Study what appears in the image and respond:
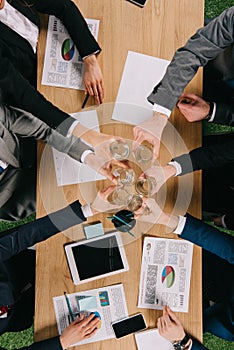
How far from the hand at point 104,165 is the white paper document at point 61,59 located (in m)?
0.28

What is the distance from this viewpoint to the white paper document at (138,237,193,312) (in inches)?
→ 61.1

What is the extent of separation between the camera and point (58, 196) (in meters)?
1.55

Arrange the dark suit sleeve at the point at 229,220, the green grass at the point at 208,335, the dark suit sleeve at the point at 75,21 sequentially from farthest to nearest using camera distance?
the green grass at the point at 208,335, the dark suit sleeve at the point at 229,220, the dark suit sleeve at the point at 75,21

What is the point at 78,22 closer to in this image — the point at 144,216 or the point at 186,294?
the point at 144,216

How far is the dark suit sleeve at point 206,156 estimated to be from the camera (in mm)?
1524

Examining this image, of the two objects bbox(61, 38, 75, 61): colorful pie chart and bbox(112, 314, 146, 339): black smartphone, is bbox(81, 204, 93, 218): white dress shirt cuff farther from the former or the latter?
bbox(61, 38, 75, 61): colorful pie chart

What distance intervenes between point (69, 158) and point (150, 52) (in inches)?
18.9

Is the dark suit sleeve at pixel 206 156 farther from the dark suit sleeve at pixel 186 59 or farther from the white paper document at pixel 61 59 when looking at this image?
the white paper document at pixel 61 59

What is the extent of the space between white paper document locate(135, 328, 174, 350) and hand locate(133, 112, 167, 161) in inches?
24.2

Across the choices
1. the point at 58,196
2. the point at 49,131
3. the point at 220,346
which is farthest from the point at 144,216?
the point at 220,346

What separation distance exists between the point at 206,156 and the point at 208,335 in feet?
3.64

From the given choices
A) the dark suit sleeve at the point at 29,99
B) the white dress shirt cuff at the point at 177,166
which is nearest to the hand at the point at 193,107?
the white dress shirt cuff at the point at 177,166

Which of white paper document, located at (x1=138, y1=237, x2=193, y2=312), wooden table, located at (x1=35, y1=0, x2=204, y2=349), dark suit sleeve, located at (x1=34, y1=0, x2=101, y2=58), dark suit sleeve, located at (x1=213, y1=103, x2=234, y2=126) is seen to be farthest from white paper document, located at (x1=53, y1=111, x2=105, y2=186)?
dark suit sleeve, located at (x1=213, y1=103, x2=234, y2=126)

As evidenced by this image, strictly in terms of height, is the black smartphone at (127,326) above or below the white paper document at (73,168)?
below
